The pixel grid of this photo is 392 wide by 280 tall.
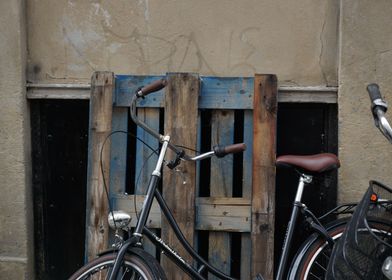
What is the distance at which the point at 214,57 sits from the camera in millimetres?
4348

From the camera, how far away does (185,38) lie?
4.36 metres

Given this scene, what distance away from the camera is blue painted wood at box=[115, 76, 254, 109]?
13.3 feet

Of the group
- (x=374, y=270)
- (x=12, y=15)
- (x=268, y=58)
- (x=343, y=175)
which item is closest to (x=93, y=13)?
(x=12, y=15)

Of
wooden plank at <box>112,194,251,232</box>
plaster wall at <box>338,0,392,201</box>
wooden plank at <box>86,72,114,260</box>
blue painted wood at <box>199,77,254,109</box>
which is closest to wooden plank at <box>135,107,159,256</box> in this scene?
wooden plank at <box>112,194,251,232</box>

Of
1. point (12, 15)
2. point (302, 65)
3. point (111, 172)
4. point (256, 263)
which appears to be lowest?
point (256, 263)

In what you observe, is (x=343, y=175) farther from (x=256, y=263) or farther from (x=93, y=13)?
(x=93, y=13)

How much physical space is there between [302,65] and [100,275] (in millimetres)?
2022

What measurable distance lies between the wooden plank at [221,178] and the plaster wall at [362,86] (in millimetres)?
775

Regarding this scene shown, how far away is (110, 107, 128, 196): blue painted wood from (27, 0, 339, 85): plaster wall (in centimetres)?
42

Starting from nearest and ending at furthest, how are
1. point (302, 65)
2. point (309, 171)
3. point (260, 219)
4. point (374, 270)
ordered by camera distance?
point (374, 270) → point (309, 171) → point (260, 219) → point (302, 65)

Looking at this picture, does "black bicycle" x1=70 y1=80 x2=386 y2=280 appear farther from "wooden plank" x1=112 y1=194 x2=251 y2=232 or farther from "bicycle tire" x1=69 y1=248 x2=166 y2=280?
"wooden plank" x1=112 y1=194 x2=251 y2=232

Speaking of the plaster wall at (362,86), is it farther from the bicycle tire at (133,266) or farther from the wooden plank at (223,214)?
the bicycle tire at (133,266)

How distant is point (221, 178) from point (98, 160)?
860 mm

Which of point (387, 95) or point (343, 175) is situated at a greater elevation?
point (387, 95)
